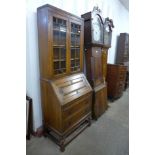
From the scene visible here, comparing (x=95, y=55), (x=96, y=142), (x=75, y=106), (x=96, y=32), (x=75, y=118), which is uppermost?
(x=96, y=32)

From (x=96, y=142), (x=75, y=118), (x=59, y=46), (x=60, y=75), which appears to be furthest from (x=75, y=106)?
(x=59, y=46)

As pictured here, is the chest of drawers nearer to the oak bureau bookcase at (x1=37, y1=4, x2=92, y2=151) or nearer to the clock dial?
the clock dial

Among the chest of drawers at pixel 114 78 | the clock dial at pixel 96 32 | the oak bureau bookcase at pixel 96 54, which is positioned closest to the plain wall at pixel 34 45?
the oak bureau bookcase at pixel 96 54

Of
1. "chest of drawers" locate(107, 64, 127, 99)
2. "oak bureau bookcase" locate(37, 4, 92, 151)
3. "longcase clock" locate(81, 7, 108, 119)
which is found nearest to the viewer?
"oak bureau bookcase" locate(37, 4, 92, 151)

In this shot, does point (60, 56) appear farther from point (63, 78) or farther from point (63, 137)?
point (63, 137)

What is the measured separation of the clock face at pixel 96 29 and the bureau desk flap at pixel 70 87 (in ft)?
2.64

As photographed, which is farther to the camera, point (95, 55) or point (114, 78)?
point (114, 78)

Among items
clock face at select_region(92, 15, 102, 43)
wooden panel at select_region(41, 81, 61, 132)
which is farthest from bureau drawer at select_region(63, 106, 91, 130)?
clock face at select_region(92, 15, 102, 43)

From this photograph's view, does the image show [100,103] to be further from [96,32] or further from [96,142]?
[96,32]

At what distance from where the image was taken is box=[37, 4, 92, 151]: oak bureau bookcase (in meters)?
1.83

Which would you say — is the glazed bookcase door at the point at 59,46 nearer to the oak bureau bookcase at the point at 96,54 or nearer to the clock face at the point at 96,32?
the oak bureau bookcase at the point at 96,54

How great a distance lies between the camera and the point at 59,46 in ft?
6.41

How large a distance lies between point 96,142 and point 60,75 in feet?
3.62
